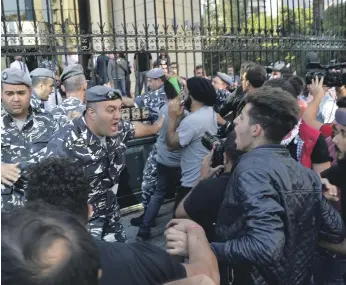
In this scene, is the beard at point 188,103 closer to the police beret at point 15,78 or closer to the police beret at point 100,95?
the police beret at point 100,95

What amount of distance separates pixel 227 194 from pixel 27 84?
2.37 meters

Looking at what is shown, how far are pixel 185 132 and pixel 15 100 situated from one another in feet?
5.32

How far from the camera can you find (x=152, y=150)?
593 centimetres

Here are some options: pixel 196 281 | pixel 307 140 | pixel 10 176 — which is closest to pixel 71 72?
pixel 10 176

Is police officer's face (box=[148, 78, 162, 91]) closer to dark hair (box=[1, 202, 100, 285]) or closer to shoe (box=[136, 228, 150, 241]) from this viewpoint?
shoe (box=[136, 228, 150, 241])

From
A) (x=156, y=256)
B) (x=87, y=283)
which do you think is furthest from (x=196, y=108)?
(x=87, y=283)

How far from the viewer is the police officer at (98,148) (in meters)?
3.31

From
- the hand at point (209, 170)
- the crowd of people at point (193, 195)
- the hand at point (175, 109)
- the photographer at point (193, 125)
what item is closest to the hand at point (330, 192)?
the crowd of people at point (193, 195)

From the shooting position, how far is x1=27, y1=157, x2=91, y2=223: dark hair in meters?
2.10

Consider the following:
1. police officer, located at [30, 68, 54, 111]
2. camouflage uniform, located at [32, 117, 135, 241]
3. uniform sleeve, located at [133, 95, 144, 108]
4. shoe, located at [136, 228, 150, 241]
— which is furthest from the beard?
police officer, located at [30, 68, 54, 111]

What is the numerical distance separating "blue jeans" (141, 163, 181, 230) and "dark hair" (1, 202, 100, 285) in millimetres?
4209

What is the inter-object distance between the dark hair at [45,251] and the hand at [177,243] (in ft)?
2.34

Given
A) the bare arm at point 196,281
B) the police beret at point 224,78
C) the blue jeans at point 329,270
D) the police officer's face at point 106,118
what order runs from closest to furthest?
the bare arm at point 196,281 < the blue jeans at point 329,270 < the police officer's face at point 106,118 < the police beret at point 224,78

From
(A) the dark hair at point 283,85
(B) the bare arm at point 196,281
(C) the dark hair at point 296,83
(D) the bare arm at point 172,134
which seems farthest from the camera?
(D) the bare arm at point 172,134
